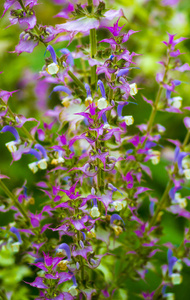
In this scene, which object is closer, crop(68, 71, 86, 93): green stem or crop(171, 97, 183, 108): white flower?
crop(68, 71, 86, 93): green stem

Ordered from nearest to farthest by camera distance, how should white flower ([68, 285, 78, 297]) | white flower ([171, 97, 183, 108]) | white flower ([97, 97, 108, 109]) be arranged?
white flower ([97, 97, 108, 109]), white flower ([68, 285, 78, 297]), white flower ([171, 97, 183, 108])

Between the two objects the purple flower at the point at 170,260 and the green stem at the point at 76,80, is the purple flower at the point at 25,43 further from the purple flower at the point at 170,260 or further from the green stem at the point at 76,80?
the purple flower at the point at 170,260

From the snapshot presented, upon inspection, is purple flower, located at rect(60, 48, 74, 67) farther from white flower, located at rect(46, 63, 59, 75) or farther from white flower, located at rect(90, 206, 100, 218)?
white flower, located at rect(90, 206, 100, 218)

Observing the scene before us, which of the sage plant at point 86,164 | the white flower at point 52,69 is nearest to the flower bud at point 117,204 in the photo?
the sage plant at point 86,164

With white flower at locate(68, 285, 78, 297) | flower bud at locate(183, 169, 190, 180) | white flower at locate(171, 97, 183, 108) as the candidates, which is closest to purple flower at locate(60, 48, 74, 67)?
white flower at locate(171, 97, 183, 108)

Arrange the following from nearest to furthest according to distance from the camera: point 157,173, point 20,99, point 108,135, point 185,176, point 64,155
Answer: point 108,135 → point 64,155 → point 185,176 → point 157,173 → point 20,99

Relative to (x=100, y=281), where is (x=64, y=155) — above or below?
above

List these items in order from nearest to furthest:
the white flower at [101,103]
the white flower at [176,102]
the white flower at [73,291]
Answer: the white flower at [101,103] < the white flower at [73,291] < the white flower at [176,102]

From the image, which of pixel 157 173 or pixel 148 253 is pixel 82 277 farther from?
pixel 157 173

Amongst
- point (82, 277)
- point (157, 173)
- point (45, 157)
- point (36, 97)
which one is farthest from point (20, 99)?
point (82, 277)

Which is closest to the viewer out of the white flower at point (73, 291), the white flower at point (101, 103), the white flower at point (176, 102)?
the white flower at point (101, 103)

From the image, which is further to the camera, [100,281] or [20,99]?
[20,99]
